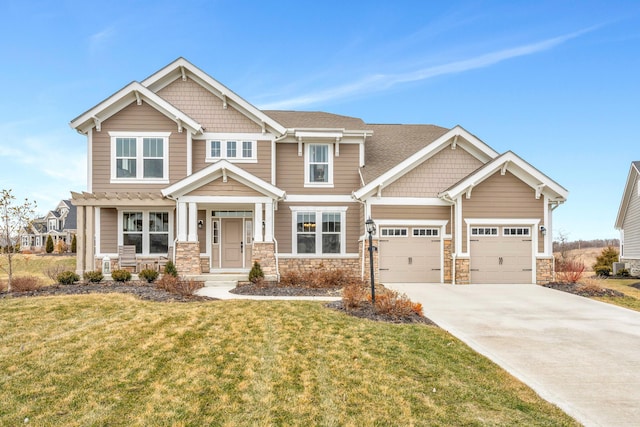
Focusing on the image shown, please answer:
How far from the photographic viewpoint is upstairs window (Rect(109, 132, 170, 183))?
15.9 metres

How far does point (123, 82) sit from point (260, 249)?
9.05 meters

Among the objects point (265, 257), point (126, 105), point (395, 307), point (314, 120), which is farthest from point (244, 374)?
point (314, 120)

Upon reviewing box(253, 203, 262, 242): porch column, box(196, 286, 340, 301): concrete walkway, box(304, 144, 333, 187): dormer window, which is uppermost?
box(304, 144, 333, 187): dormer window

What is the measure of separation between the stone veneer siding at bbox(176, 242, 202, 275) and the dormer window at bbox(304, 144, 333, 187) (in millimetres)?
5515

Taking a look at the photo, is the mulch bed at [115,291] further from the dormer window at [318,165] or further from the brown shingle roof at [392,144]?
the brown shingle roof at [392,144]

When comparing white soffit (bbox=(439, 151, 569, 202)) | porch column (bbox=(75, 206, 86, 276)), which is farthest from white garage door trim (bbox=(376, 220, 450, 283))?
porch column (bbox=(75, 206, 86, 276))

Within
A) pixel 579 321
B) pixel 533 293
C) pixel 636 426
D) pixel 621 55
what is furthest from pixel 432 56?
pixel 636 426

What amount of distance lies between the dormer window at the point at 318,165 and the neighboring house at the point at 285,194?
43mm

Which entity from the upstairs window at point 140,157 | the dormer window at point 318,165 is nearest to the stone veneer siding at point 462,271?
the dormer window at point 318,165

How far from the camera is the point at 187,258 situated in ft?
46.6

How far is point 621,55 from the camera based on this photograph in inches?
696

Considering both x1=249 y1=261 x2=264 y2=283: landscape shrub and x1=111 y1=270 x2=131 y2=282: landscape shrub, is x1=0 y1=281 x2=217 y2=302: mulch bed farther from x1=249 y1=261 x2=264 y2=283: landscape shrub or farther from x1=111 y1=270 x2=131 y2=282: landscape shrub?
x1=249 y1=261 x2=264 y2=283: landscape shrub

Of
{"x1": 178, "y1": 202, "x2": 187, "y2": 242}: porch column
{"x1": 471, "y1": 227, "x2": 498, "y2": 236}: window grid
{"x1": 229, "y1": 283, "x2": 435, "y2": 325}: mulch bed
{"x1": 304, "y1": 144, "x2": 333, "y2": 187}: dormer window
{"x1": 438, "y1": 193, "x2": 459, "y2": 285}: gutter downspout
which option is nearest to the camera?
{"x1": 229, "y1": 283, "x2": 435, "y2": 325}: mulch bed

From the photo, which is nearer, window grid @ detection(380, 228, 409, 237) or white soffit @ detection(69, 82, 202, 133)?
white soffit @ detection(69, 82, 202, 133)
